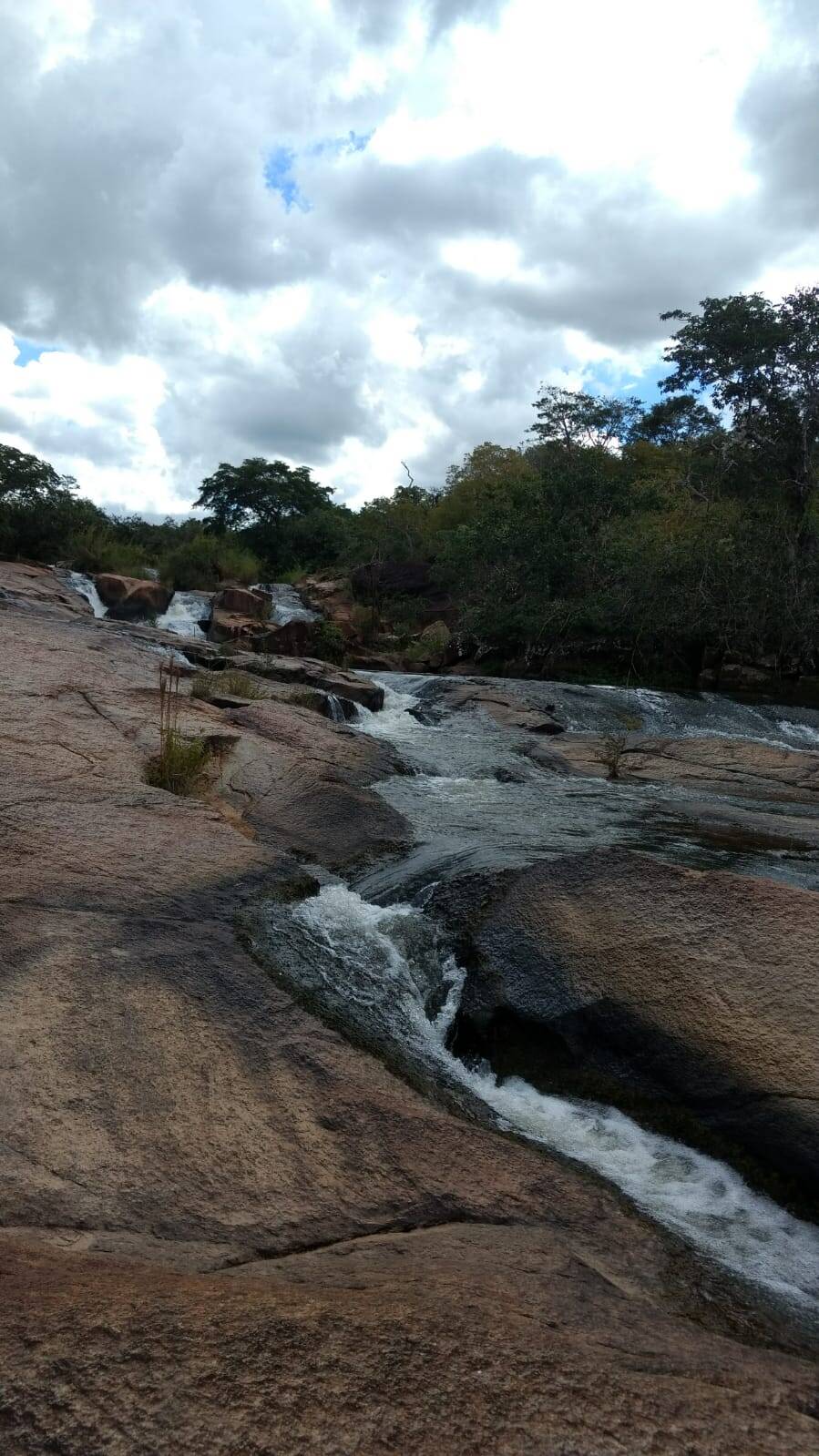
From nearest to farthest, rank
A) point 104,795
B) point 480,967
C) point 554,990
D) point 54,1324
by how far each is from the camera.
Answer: point 54,1324 < point 554,990 < point 480,967 < point 104,795

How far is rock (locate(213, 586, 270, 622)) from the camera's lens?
23.6 m

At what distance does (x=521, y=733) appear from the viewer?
12.4m

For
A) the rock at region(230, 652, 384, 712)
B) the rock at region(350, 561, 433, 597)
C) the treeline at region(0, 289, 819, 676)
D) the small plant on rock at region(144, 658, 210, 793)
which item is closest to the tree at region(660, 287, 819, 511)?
the treeline at region(0, 289, 819, 676)

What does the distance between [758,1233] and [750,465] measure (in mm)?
23907

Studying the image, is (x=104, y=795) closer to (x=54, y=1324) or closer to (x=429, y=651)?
(x=54, y=1324)

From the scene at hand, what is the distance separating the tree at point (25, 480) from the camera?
2406cm

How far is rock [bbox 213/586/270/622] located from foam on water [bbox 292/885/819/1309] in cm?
1955

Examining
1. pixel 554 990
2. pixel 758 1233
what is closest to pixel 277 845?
pixel 554 990

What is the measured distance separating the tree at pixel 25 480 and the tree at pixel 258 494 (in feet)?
69.8

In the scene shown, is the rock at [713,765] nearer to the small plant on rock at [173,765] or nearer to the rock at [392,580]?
the small plant on rock at [173,765]

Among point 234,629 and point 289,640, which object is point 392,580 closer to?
point 234,629

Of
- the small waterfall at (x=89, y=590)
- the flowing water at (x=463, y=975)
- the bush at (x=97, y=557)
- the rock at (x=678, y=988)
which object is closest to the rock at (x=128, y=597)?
the small waterfall at (x=89, y=590)

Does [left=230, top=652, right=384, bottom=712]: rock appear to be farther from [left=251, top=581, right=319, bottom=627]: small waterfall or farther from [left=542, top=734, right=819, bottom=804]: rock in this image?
[left=251, top=581, right=319, bottom=627]: small waterfall

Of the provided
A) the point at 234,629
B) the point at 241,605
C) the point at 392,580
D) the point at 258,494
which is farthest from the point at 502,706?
the point at 258,494
